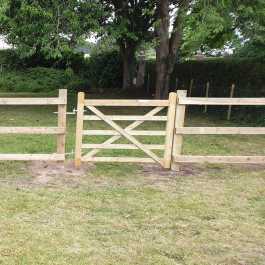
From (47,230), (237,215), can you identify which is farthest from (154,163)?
(47,230)

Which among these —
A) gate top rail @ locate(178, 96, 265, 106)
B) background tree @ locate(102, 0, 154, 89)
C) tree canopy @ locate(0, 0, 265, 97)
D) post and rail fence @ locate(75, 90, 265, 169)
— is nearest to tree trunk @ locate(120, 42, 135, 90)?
background tree @ locate(102, 0, 154, 89)

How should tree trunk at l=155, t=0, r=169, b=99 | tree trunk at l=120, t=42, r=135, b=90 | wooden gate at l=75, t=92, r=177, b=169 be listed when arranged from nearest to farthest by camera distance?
wooden gate at l=75, t=92, r=177, b=169
tree trunk at l=155, t=0, r=169, b=99
tree trunk at l=120, t=42, r=135, b=90

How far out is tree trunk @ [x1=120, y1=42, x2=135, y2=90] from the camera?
21516 mm

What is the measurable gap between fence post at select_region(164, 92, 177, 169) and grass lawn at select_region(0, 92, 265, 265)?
241 mm

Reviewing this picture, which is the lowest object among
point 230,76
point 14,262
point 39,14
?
point 14,262

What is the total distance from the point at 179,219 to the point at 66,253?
66.1 inches

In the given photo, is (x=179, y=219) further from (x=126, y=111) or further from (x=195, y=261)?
(x=126, y=111)

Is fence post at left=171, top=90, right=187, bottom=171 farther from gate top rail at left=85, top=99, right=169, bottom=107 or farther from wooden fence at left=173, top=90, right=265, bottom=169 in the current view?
gate top rail at left=85, top=99, right=169, bottom=107

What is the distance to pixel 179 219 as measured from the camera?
5547 mm

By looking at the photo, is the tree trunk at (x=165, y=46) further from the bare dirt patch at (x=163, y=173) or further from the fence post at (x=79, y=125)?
the fence post at (x=79, y=125)

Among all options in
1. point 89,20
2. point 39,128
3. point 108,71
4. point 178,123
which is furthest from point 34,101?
point 108,71

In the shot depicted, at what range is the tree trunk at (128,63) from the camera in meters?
21.5

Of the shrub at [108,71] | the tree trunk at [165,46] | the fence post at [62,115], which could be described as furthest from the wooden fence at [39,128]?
the shrub at [108,71]

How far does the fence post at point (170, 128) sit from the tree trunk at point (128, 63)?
14.3 meters
